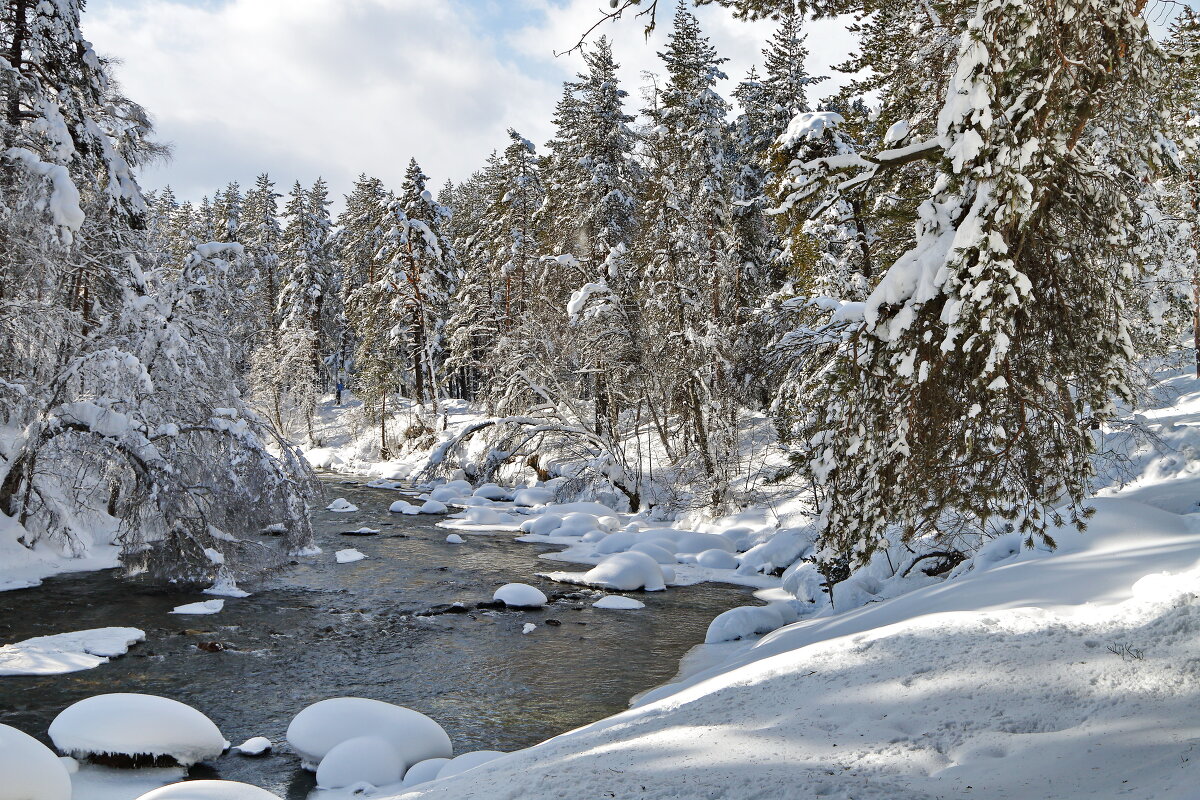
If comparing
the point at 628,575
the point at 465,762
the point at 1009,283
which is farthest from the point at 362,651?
the point at 1009,283

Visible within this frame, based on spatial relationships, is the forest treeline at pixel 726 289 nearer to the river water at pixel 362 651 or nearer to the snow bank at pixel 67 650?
the river water at pixel 362 651

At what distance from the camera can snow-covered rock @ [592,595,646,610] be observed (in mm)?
13688

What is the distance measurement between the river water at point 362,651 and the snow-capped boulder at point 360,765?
0.93 ft

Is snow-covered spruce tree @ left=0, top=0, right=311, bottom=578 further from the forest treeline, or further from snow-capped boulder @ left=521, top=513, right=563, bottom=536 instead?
snow-capped boulder @ left=521, top=513, right=563, bottom=536

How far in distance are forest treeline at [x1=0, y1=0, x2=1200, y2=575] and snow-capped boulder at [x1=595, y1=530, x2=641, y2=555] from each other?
3346 mm

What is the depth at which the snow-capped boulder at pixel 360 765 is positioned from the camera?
6.98 metres

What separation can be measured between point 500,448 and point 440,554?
737 centimetres

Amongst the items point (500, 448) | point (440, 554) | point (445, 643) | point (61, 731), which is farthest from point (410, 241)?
point (61, 731)

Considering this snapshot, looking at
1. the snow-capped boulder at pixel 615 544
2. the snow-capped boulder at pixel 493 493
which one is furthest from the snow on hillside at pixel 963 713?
the snow-capped boulder at pixel 493 493

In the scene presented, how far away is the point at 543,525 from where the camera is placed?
21.1m

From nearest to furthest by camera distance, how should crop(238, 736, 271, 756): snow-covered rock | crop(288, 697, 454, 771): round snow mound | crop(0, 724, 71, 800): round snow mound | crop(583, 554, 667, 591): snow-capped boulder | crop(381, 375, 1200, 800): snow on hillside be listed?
crop(381, 375, 1200, 800): snow on hillside < crop(0, 724, 71, 800): round snow mound < crop(288, 697, 454, 771): round snow mound < crop(238, 736, 271, 756): snow-covered rock < crop(583, 554, 667, 591): snow-capped boulder

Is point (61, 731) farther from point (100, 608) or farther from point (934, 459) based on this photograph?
point (934, 459)

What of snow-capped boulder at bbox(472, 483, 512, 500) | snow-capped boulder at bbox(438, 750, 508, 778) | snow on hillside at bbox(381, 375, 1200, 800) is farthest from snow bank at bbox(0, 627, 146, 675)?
snow-capped boulder at bbox(472, 483, 512, 500)

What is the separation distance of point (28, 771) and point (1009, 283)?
740 centimetres
